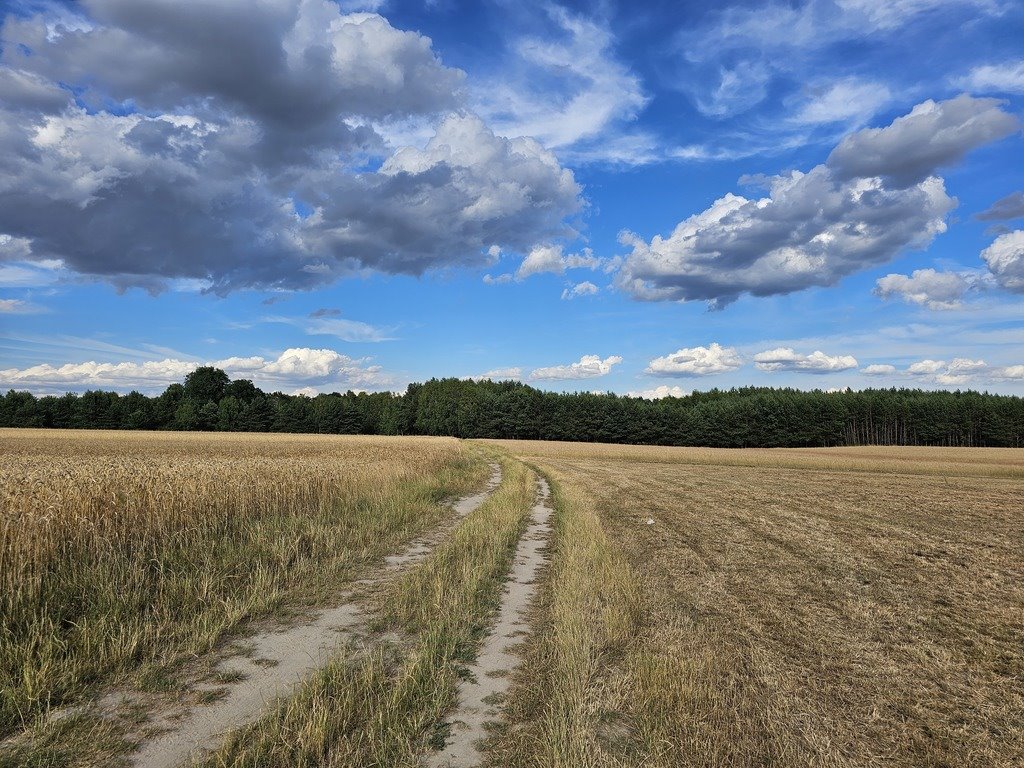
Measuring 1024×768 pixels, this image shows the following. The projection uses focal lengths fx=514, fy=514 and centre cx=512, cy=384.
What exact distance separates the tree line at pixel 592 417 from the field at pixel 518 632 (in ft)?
285

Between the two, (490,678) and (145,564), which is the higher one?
(145,564)

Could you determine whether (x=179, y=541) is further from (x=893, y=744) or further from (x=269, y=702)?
(x=893, y=744)

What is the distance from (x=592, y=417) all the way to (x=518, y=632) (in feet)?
312

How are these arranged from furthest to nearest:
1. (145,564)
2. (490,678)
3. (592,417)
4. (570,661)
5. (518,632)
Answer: (592,417), (145,564), (518,632), (570,661), (490,678)

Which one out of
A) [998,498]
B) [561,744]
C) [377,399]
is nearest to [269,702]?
[561,744]

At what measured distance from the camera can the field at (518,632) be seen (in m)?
4.54

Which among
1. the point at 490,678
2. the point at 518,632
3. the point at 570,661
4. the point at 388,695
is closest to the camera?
the point at 388,695

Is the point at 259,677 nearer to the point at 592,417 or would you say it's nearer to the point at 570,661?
the point at 570,661

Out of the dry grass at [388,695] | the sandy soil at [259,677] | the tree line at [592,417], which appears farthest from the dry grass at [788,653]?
the tree line at [592,417]

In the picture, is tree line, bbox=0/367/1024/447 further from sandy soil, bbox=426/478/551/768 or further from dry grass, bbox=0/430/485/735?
sandy soil, bbox=426/478/551/768

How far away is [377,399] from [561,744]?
12572 cm

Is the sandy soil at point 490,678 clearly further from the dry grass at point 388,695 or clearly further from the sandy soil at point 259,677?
the sandy soil at point 259,677

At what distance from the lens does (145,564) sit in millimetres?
8859

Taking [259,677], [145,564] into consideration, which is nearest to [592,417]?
[145,564]
